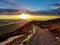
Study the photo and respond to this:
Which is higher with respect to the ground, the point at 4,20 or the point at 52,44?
the point at 4,20

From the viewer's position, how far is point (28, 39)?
1392 millimetres

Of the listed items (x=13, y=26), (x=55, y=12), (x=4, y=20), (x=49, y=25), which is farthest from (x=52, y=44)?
(x=4, y=20)

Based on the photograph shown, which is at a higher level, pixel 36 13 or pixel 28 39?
pixel 36 13

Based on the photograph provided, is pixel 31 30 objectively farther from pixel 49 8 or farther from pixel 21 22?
pixel 49 8

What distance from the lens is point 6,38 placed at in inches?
54.3

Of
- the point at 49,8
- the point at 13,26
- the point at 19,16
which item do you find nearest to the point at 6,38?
the point at 13,26

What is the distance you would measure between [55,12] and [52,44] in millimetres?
366

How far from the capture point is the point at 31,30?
1419mm

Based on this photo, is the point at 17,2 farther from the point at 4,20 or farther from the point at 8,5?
the point at 4,20

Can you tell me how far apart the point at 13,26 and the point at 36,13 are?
0.30 metres

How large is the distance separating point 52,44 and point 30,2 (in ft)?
1.76

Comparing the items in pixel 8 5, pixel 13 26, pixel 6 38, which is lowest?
pixel 6 38

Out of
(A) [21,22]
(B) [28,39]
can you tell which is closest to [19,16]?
(A) [21,22]

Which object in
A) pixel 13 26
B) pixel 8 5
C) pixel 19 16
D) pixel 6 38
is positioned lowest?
pixel 6 38
